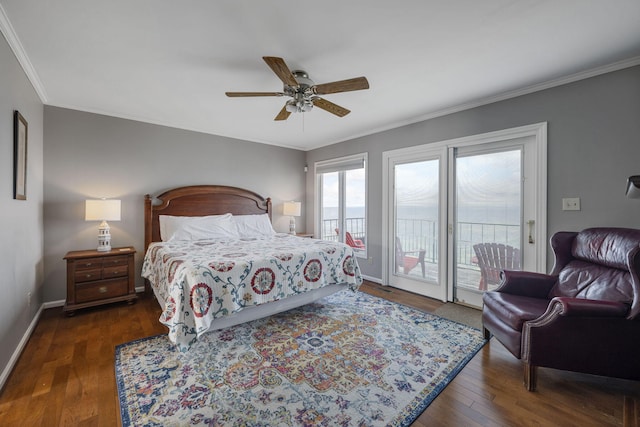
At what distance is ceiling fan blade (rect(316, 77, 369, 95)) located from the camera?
2.07 m

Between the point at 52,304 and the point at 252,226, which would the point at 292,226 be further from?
the point at 52,304

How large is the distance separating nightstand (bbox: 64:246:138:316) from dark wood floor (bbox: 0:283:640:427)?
594mm

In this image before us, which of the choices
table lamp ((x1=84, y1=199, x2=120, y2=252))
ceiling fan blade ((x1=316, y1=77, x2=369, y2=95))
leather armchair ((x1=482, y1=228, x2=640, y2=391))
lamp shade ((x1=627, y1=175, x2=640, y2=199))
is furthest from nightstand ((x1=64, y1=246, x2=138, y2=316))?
lamp shade ((x1=627, y1=175, x2=640, y2=199))

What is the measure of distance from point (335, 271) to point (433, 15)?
248 centimetres

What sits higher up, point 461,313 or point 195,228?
point 195,228

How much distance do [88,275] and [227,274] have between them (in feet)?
6.42

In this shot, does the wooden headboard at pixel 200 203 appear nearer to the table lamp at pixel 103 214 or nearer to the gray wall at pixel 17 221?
the table lamp at pixel 103 214

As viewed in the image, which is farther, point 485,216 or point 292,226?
point 292,226

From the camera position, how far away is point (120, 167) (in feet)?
11.8

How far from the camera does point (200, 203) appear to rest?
13.6ft

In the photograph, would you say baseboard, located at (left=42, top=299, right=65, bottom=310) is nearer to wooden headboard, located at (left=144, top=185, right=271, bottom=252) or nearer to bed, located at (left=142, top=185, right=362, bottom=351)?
bed, located at (left=142, top=185, right=362, bottom=351)

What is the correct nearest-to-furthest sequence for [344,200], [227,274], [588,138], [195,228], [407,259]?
[227,274] → [588,138] → [195,228] → [407,259] → [344,200]

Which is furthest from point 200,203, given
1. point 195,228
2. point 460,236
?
point 460,236

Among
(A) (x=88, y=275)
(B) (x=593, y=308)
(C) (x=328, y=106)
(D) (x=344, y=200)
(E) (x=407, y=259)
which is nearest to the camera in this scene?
(B) (x=593, y=308)
